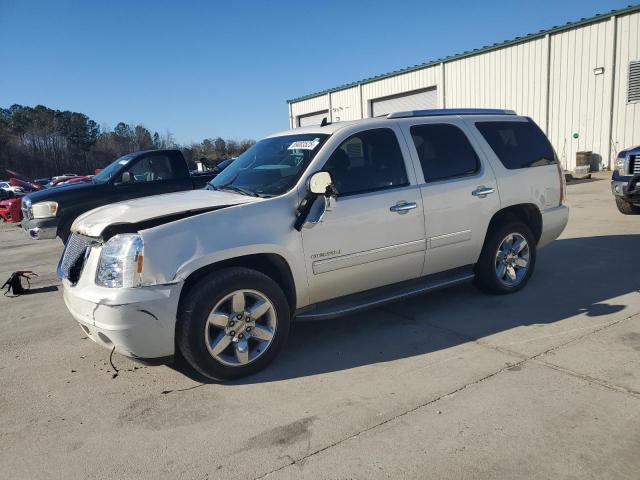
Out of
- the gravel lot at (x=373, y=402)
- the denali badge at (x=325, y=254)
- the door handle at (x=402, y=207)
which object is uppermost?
the door handle at (x=402, y=207)

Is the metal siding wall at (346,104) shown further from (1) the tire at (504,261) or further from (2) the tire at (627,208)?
(1) the tire at (504,261)

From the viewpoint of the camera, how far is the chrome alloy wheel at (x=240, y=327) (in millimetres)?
3703

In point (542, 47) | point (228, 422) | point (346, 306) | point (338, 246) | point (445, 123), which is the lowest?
point (228, 422)

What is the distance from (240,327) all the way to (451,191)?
2.37m

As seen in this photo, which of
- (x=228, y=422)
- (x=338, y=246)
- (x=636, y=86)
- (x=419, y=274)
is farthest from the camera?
(x=636, y=86)

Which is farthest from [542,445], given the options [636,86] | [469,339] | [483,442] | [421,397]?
[636,86]

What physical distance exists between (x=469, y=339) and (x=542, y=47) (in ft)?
66.9

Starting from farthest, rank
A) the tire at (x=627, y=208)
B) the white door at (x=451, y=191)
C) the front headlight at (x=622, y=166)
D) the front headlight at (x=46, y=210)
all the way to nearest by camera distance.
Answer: the tire at (x=627, y=208)
the front headlight at (x=622, y=166)
the front headlight at (x=46, y=210)
the white door at (x=451, y=191)

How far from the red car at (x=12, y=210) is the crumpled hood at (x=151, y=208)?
1462 cm

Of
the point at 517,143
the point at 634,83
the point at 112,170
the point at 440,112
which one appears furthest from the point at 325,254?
the point at 634,83

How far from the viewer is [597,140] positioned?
65.0 ft

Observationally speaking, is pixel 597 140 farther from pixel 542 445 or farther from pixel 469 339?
pixel 542 445

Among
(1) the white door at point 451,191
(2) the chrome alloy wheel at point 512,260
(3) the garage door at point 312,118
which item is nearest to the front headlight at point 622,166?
(2) the chrome alloy wheel at point 512,260

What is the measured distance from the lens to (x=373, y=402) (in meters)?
3.37
